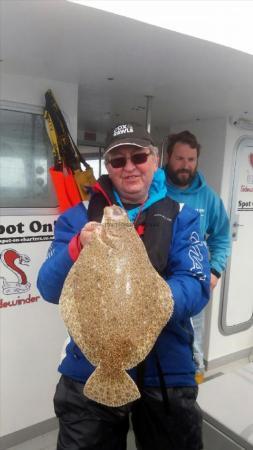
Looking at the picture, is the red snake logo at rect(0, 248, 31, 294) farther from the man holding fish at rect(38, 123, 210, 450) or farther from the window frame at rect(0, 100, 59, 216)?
the man holding fish at rect(38, 123, 210, 450)

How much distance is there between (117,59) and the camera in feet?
6.57

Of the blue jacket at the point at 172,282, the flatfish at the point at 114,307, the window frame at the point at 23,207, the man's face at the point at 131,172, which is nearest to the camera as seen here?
the flatfish at the point at 114,307

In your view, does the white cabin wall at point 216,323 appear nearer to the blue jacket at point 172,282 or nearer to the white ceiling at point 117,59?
the white ceiling at point 117,59

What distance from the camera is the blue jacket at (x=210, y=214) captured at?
8.82 ft

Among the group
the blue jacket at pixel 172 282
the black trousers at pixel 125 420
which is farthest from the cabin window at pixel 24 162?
the black trousers at pixel 125 420

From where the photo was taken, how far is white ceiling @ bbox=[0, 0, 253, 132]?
1.51 metres

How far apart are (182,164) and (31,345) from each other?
1796mm

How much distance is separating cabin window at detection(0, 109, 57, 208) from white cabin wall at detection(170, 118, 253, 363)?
1914mm

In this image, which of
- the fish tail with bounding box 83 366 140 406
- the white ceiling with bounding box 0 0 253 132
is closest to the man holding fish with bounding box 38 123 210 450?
the fish tail with bounding box 83 366 140 406

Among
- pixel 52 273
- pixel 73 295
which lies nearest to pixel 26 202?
pixel 52 273

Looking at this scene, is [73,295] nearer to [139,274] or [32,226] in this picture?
[139,274]

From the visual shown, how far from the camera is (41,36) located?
1.70 m

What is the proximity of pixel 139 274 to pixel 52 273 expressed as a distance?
1.25 ft

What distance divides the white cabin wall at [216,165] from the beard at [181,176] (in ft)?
3.83
